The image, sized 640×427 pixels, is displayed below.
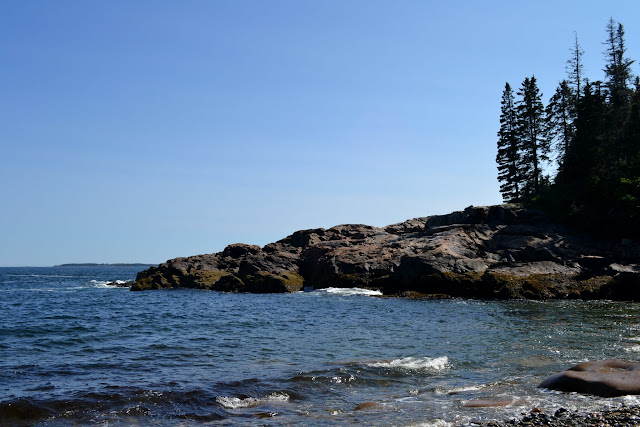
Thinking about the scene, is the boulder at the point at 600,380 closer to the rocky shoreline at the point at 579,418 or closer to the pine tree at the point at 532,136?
the rocky shoreline at the point at 579,418

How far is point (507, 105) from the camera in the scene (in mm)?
69062

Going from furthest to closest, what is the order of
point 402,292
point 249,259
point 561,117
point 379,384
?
point 561,117 → point 249,259 → point 402,292 → point 379,384

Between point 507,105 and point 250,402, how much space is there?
65542mm

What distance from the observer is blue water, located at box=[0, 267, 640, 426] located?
40.7 feet

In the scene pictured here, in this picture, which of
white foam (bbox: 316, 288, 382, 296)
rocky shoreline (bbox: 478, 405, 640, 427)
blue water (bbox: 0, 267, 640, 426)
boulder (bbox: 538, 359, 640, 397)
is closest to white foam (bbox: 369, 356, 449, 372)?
blue water (bbox: 0, 267, 640, 426)

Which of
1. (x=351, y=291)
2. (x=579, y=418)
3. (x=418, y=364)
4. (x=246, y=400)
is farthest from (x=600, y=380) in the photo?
(x=351, y=291)

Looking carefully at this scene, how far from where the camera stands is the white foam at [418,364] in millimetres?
17109

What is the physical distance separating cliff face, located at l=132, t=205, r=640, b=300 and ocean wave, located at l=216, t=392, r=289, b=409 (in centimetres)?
2972

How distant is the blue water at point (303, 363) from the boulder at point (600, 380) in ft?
1.39

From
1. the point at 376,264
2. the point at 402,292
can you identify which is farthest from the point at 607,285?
the point at 376,264

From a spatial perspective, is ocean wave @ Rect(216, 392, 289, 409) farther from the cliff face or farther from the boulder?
the cliff face

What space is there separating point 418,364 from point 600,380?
5.99 m

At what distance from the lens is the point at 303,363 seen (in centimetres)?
1816

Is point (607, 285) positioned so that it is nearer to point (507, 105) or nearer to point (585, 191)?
point (585, 191)
